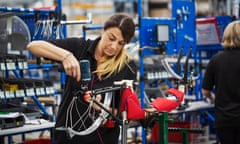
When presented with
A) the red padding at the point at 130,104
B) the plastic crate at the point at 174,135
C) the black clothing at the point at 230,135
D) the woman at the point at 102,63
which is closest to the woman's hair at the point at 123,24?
the woman at the point at 102,63

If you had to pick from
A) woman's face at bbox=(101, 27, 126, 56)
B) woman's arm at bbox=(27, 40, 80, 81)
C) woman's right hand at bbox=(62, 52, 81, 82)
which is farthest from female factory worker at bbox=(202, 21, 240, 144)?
woman's right hand at bbox=(62, 52, 81, 82)

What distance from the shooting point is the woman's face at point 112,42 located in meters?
2.32

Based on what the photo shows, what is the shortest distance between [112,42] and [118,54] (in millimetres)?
113

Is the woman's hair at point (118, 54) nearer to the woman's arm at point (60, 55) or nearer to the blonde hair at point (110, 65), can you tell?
the blonde hair at point (110, 65)

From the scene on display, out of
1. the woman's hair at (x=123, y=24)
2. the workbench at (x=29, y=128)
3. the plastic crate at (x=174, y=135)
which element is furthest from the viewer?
the plastic crate at (x=174, y=135)

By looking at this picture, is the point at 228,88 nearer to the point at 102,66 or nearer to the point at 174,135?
the point at 174,135

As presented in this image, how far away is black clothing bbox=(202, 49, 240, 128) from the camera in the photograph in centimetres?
362

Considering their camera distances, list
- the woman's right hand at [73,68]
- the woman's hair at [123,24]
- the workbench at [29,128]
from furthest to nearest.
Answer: the workbench at [29,128]
the woman's hair at [123,24]
the woman's right hand at [73,68]

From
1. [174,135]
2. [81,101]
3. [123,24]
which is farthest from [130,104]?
[174,135]

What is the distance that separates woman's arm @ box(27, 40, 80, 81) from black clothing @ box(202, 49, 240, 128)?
1956 millimetres

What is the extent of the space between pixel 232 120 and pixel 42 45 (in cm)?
204

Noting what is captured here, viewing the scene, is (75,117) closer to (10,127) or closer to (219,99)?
(10,127)

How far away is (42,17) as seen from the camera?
4336mm

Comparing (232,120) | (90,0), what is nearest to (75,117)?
(232,120)
